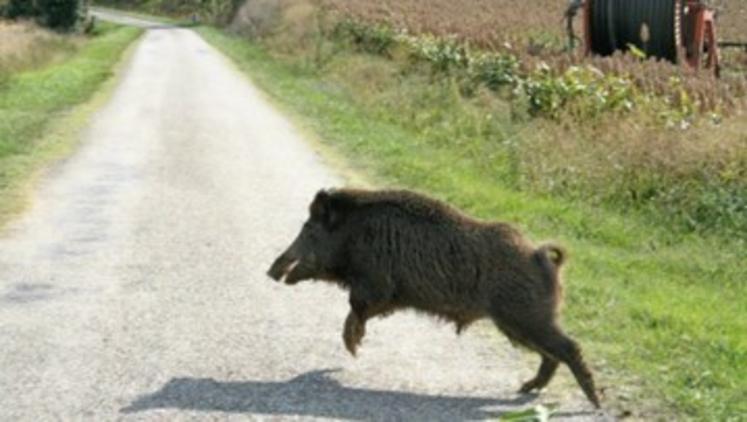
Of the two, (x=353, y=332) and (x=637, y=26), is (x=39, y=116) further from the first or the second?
(x=353, y=332)

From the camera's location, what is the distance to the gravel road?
6695 mm

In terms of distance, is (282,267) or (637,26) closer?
(282,267)

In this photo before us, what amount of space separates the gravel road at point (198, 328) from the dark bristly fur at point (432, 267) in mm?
388

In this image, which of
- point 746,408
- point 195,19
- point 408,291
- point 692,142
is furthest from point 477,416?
point 195,19

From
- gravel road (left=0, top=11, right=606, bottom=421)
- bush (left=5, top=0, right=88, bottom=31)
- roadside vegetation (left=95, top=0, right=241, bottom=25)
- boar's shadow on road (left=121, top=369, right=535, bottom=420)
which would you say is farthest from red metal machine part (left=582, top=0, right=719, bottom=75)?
roadside vegetation (left=95, top=0, right=241, bottom=25)

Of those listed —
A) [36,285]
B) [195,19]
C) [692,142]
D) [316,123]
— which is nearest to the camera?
[36,285]

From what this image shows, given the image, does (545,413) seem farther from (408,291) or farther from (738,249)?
(738,249)

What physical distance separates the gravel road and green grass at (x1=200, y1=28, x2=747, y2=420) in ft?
1.83

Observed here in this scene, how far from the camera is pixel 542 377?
270 inches

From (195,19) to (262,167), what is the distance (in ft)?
202

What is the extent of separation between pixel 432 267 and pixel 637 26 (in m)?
19.8

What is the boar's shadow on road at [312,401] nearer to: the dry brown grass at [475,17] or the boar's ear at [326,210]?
the boar's ear at [326,210]

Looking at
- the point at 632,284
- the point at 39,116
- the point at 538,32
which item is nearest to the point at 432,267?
the point at 632,284

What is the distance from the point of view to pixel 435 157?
56.1ft
